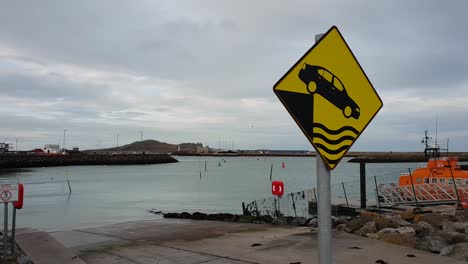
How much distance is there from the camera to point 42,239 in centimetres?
1036

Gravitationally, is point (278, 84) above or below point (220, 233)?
above

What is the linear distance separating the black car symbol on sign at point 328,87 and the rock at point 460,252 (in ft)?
21.3

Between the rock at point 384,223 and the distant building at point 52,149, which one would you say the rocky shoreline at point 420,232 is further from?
the distant building at point 52,149

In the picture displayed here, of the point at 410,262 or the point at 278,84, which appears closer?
the point at 278,84

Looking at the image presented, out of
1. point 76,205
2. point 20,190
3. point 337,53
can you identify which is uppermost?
point 337,53

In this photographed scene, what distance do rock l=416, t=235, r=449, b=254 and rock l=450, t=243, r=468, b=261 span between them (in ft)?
1.34

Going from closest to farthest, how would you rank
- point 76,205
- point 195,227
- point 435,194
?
point 195,227 → point 435,194 → point 76,205

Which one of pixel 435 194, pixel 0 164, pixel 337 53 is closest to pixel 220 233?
pixel 337 53

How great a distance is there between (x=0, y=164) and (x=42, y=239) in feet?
351

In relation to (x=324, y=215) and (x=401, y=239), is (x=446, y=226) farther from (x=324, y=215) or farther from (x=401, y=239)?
(x=324, y=215)

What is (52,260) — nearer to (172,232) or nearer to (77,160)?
(172,232)

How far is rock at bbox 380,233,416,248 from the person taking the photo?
9.06 metres

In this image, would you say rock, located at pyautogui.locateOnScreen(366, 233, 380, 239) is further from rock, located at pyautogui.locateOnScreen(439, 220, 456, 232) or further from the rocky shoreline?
rock, located at pyautogui.locateOnScreen(439, 220, 456, 232)

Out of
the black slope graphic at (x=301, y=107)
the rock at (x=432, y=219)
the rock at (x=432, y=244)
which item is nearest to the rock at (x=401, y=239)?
the rock at (x=432, y=244)
